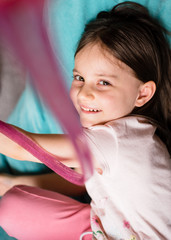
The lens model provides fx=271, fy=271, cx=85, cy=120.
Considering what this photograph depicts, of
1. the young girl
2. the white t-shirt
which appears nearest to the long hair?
the young girl

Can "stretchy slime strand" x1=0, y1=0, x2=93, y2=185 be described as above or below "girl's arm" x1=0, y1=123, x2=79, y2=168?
above

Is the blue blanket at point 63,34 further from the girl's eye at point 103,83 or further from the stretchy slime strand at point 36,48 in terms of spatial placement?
the stretchy slime strand at point 36,48

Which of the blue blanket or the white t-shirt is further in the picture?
the blue blanket

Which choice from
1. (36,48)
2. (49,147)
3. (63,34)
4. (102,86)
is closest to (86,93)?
(102,86)

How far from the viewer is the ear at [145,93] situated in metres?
0.68

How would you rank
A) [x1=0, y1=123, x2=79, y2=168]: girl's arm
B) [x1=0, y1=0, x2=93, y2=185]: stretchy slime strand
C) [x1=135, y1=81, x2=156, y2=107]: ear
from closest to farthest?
[x1=0, y1=0, x2=93, y2=185]: stretchy slime strand → [x1=0, y1=123, x2=79, y2=168]: girl's arm → [x1=135, y1=81, x2=156, y2=107]: ear

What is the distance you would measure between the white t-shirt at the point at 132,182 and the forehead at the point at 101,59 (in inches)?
4.9

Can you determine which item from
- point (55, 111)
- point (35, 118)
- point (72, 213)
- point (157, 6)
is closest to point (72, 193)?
point (72, 213)

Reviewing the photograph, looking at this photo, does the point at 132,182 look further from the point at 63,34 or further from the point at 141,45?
the point at 63,34

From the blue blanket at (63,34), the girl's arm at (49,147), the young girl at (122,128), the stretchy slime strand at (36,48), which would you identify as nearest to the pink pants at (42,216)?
the young girl at (122,128)

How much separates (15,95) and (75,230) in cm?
46

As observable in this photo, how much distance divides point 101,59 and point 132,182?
286mm

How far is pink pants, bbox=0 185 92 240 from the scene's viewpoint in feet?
2.53

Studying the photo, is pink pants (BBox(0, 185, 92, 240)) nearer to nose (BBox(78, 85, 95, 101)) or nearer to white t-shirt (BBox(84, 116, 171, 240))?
white t-shirt (BBox(84, 116, 171, 240))
